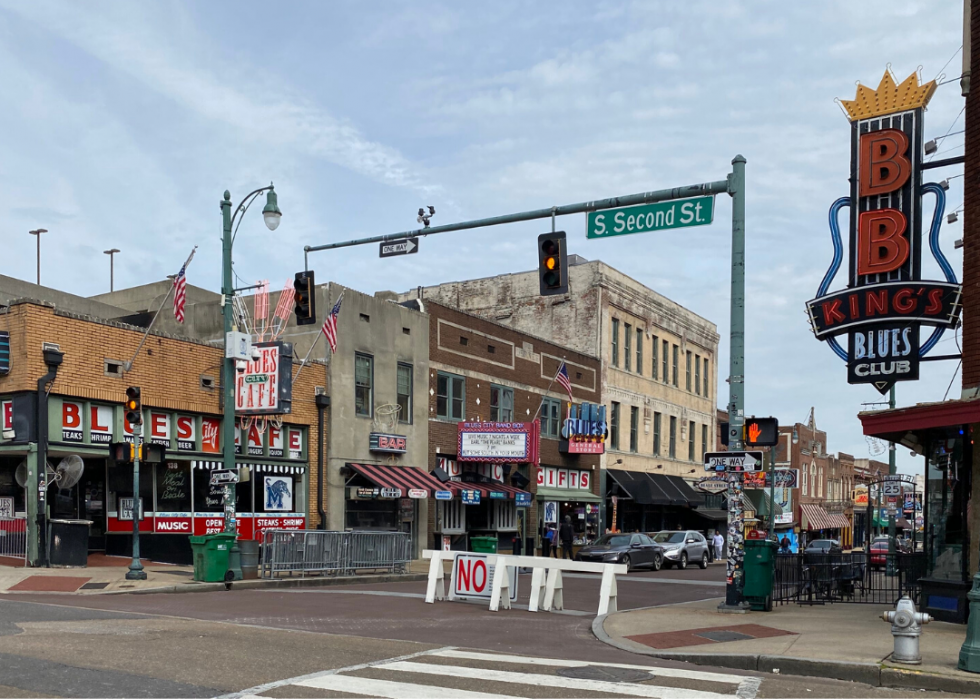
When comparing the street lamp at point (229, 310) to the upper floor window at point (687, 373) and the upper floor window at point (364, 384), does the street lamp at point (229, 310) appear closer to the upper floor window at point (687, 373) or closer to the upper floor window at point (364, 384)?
the upper floor window at point (364, 384)

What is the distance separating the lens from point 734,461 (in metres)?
16.5

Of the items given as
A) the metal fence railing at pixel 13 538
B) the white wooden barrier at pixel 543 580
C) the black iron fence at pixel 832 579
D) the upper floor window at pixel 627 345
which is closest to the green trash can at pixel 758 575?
the black iron fence at pixel 832 579

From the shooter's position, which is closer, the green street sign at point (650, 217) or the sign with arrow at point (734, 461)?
the green street sign at point (650, 217)

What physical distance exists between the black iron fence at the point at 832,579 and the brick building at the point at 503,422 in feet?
53.5

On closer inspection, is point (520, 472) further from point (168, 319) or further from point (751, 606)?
point (751, 606)

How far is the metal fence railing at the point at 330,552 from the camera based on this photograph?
22.5 metres

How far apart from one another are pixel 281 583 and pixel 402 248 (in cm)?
829

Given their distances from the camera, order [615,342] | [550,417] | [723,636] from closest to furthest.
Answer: [723,636], [550,417], [615,342]

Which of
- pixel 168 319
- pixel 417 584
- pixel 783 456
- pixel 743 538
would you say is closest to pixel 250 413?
pixel 417 584

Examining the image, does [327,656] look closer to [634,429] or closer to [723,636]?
[723,636]

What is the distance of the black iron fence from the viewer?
17781 millimetres

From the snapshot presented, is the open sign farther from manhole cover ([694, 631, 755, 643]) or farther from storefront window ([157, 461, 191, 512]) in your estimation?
storefront window ([157, 461, 191, 512])

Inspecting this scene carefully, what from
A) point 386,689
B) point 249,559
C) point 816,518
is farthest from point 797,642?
point 816,518

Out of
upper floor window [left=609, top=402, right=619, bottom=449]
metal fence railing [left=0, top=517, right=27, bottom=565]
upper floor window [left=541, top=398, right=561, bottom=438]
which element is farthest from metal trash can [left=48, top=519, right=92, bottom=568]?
upper floor window [left=609, top=402, right=619, bottom=449]
